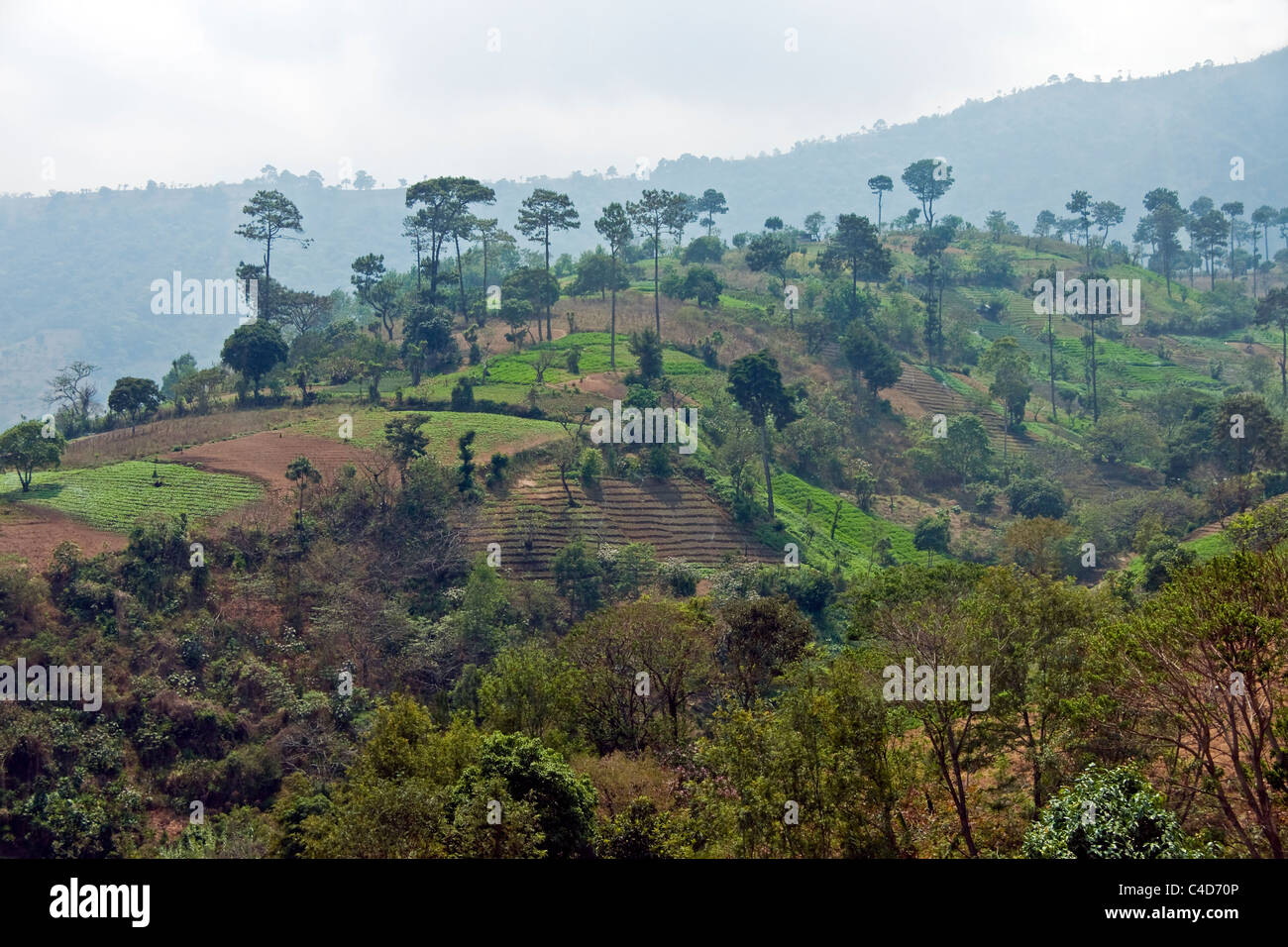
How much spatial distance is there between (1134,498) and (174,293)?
172 metres

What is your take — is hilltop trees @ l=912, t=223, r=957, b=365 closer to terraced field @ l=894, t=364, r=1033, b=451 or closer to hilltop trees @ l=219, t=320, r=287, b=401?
terraced field @ l=894, t=364, r=1033, b=451

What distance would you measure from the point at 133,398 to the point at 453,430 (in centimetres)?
1714

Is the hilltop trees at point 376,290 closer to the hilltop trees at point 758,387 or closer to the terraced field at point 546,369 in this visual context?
the terraced field at point 546,369

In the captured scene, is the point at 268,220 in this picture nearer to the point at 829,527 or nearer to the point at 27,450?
the point at 27,450

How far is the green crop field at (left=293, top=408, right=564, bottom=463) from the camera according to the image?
45.2 metres

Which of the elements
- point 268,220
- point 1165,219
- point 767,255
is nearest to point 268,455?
point 268,220

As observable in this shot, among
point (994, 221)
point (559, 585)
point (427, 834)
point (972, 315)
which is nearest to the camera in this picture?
point (427, 834)

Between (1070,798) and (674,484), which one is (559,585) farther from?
(1070,798)

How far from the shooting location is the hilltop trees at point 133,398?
4922 centimetres

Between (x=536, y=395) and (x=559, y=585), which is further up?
(x=536, y=395)

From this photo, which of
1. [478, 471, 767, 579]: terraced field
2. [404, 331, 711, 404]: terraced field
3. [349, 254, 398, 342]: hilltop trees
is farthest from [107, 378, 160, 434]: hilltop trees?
[478, 471, 767, 579]: terraced field

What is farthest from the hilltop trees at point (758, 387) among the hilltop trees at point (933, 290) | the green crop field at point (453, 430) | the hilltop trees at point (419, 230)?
the hilltop trees at point (419, 230)

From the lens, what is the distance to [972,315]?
262ft
